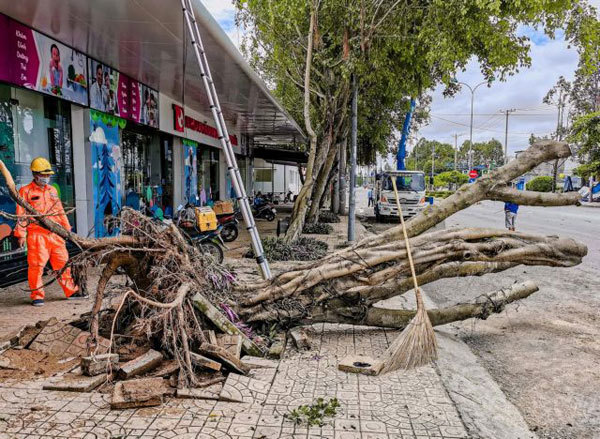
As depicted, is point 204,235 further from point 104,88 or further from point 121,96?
point 121,96

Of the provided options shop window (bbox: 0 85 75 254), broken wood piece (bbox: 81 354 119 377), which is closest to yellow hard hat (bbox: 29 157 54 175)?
shop window (bbox: 0 85 75 254)

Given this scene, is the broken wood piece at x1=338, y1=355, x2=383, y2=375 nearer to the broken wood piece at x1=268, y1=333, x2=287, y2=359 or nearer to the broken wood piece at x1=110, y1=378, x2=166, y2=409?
the broken wood piece at x1=268, y1=333, x2=287, y2=359

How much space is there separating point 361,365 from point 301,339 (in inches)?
28.3

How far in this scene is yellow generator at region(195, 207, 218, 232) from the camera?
323 inches

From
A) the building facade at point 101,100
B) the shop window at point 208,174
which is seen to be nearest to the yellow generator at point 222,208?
the building facade at point 101,100

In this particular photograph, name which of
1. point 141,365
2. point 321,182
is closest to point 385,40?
point 321,182

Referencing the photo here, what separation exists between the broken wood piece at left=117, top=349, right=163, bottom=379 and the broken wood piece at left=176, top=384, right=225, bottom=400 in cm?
41

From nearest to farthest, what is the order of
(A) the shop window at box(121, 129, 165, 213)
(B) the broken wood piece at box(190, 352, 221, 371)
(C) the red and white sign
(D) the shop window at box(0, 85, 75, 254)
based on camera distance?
(B) the broken wood piece at box(190, 352, 221, 371) < (D) the shop window at box(0, 85, 75, 254) < (A) the shop window at box(121, 129, 165, 213) < (C) the red and white sign

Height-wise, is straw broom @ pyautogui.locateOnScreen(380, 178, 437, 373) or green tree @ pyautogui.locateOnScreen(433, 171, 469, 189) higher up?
green tree @ pyautogui.locateOnScreen(433, 171, 469, 189)

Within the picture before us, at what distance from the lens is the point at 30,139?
25.4ft

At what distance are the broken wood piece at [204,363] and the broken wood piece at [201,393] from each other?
0.59ft

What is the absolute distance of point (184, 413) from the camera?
308 cm

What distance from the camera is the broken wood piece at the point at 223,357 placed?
3.67 meters

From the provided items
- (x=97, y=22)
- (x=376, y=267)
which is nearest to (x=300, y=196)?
(x=97, y=22)
